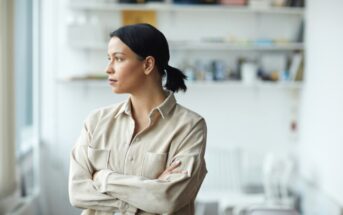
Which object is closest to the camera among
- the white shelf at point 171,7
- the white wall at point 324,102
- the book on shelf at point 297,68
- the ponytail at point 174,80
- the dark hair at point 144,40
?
the dark hair at point 144,40

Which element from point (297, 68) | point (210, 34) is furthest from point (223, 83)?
point (297, 68)

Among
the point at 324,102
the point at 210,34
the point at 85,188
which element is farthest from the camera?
the point at 210,34

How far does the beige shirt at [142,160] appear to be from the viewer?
1442 millimetres

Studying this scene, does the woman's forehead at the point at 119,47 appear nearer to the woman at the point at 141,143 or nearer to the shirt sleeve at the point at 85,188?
the woman at the point at 141,143

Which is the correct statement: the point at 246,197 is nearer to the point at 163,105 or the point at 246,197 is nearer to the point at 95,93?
the point at 95,93

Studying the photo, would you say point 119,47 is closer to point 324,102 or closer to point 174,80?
point 174,80

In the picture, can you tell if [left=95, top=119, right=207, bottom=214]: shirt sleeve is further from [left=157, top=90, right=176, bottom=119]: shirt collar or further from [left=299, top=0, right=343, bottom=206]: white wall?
[left=299, top=0, right=343, bottom=206]: white wall

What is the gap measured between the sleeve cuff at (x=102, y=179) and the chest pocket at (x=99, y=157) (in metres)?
0.02

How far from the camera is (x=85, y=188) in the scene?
154 cm

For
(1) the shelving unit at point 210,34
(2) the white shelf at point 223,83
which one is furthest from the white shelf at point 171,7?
(2) the white shelf at point 223,83

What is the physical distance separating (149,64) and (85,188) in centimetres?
40

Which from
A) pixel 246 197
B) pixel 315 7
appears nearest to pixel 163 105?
pixel 246 197

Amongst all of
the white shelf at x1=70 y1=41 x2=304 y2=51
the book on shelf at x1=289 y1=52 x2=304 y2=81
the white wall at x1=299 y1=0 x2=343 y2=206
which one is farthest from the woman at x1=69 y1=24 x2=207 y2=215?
the book on shelf at x1=289 y1=52 x2=304 y2=81

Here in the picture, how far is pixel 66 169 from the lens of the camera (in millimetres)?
4852
